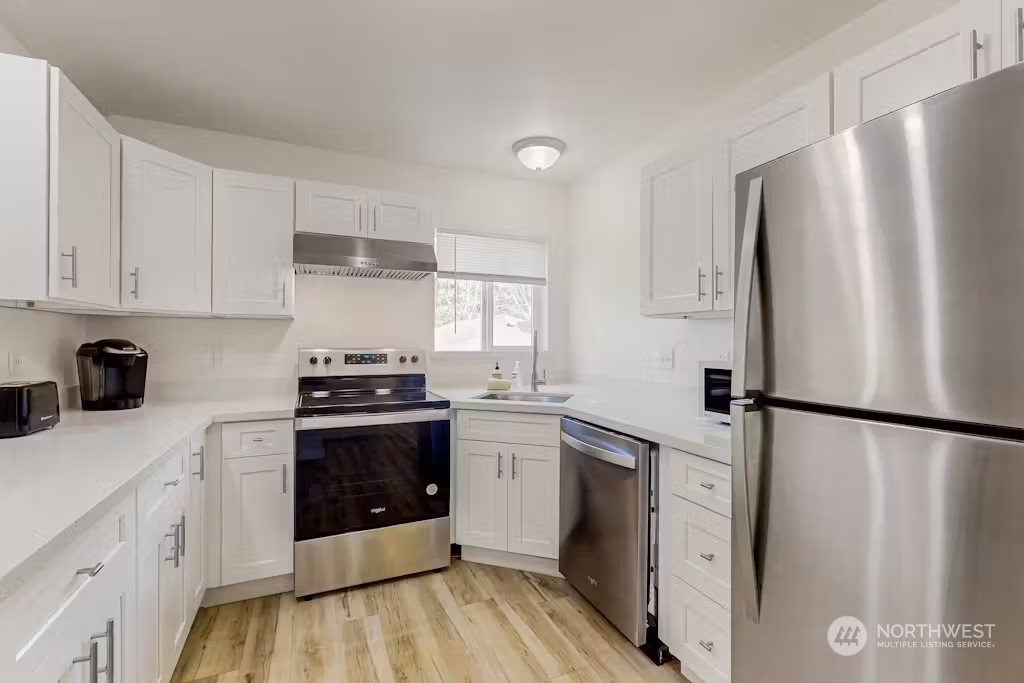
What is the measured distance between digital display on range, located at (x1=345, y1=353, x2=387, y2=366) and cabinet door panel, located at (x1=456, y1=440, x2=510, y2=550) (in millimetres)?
760

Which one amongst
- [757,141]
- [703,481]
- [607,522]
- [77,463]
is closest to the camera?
[77,463]

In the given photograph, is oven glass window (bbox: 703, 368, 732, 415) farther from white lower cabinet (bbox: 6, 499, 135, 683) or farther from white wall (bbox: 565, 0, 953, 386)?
white lower cabinet (bbox: 6, 499, 135, 683)

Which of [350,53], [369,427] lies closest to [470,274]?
[369,427]

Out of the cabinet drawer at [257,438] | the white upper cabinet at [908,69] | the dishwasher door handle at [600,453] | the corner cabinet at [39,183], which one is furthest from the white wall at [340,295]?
the white upper cabinet at [908,69]

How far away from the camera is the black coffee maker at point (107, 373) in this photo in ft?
6.98

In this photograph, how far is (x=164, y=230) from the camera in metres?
2.23

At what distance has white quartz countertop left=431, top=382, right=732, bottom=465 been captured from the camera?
66.5 inches

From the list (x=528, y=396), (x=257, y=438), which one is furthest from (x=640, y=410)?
(x=257, y=438)

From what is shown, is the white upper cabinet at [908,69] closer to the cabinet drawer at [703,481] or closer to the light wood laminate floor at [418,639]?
the cabinet drawer at [703,481]

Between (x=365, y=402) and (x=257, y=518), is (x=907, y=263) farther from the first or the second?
(x=257, y=518)

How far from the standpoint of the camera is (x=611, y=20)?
5.93ft

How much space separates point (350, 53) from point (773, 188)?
70.3 inches

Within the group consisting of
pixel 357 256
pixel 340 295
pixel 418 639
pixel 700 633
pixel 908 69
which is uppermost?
pixel 908 69

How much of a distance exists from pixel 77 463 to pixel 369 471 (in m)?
1.26
